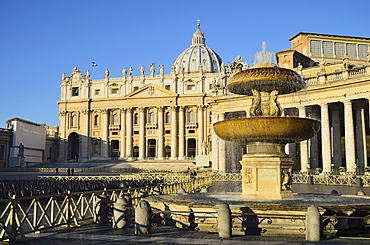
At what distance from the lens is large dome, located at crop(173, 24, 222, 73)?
380 ft

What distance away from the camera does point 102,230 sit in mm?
10023

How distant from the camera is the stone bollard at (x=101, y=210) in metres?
11.1

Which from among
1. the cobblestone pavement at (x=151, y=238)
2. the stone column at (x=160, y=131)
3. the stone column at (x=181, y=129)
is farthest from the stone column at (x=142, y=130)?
the cobblestone pavement at (x=151, y=238)

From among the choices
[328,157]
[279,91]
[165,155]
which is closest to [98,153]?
[165,155]

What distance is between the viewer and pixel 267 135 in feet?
38.2

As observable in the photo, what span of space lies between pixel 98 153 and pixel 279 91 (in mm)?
72350

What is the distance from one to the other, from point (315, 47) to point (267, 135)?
47036mm

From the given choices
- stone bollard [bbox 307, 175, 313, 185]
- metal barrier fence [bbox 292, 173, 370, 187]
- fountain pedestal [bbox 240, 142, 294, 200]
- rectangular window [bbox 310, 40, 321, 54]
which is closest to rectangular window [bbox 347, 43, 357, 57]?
rectangular window [bbox 310, 40, 321, 54]

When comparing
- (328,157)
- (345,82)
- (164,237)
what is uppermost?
(345,82)

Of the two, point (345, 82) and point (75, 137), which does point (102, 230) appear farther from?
point (75, 137)

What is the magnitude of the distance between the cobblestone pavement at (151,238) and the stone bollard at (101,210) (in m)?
1.14

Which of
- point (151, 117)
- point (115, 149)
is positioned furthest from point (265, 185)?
point (115, 149)

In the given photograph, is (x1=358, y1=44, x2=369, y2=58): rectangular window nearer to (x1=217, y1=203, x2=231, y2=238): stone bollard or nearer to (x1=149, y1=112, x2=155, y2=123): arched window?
(x1=149, y1=112, x2=155, y2=123): arched window

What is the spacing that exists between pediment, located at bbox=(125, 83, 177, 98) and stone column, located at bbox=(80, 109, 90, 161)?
10019 millimetres
